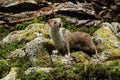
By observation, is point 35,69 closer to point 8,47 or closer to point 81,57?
point 81,57

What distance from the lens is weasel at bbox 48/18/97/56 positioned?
1048 cm

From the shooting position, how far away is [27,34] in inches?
484

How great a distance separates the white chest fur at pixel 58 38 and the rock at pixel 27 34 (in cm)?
123

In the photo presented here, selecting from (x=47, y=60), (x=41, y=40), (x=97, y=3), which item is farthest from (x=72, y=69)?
(x=97, y=3)

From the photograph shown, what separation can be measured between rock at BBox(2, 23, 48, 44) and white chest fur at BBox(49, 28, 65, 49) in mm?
1233

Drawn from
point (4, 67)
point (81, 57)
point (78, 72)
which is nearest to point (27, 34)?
point (4, 67)

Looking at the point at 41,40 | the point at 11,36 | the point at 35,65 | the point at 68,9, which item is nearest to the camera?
the point at 35,65

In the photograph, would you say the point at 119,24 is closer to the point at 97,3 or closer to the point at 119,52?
the point at 97,3

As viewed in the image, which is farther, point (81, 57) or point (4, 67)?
point (81, 57)

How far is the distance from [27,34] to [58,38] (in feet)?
5.86

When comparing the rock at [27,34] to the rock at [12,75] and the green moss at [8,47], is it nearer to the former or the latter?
the green moss at [8,47]

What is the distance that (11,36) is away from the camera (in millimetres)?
12500

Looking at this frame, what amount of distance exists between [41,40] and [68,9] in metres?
3.15

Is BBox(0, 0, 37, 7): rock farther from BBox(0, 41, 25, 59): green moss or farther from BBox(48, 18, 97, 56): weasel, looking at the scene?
BBox(48, 18, 97, 56): weasel
